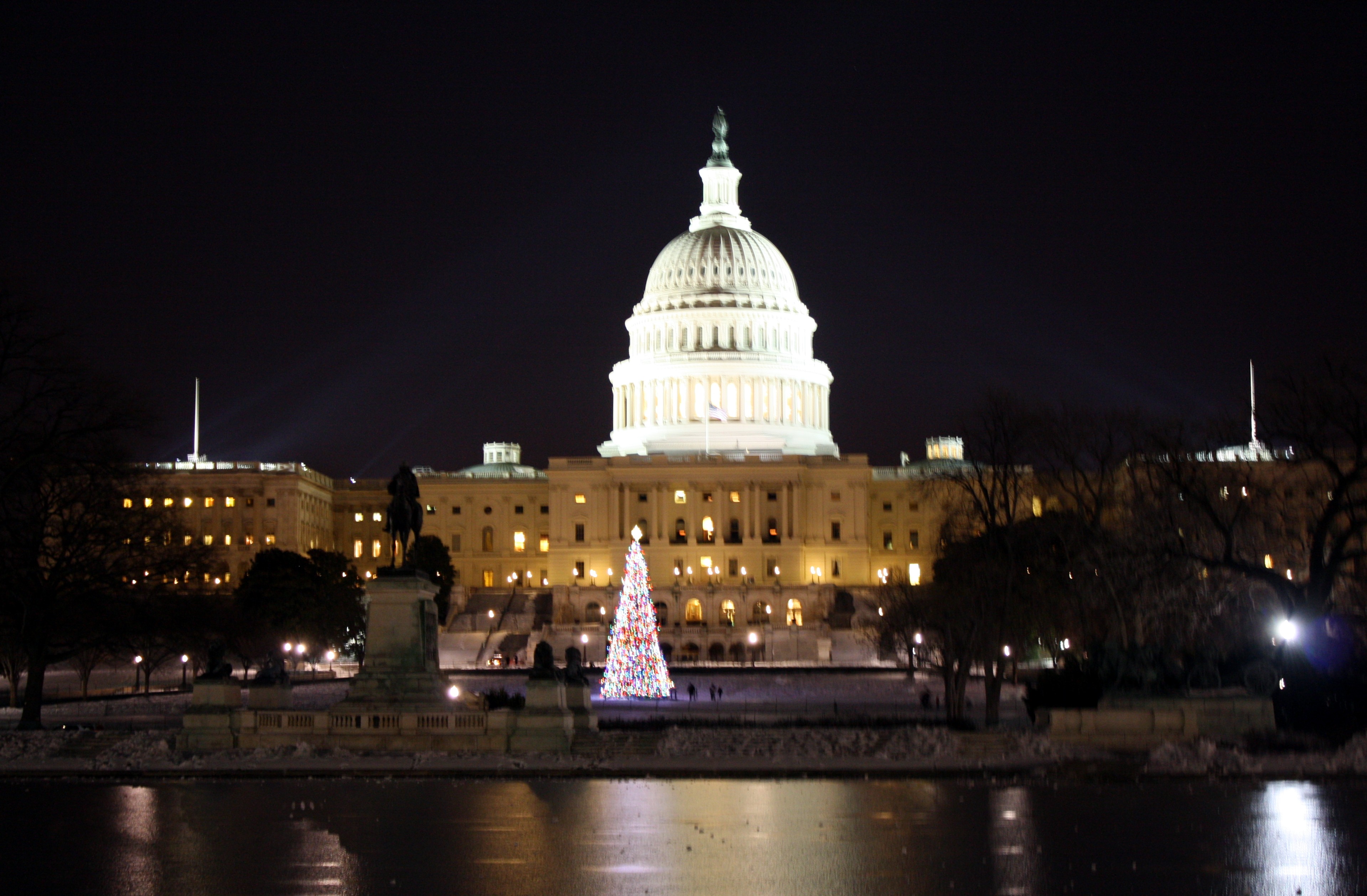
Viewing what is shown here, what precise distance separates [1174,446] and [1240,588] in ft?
18.0

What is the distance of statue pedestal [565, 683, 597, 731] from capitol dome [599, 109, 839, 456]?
350 feet

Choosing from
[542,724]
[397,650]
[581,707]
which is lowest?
[542,724]

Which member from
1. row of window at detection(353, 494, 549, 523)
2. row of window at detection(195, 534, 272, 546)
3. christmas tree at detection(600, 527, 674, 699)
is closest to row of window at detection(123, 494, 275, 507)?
row of window at detection(195, 534, 272, 546)

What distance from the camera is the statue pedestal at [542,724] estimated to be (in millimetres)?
43812

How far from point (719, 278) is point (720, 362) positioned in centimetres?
817

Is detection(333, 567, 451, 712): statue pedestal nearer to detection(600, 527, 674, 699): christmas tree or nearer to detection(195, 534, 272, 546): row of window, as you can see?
detection(600, 527, 674, 699): christmas tree

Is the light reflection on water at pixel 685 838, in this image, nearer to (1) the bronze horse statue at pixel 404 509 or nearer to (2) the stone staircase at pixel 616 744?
(2) the stone staircase at pixel 616 744

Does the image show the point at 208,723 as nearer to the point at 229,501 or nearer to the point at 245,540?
the point at 245,540

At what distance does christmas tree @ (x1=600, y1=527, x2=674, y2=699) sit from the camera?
238 feet

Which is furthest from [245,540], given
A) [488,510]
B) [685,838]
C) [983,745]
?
[685,838]

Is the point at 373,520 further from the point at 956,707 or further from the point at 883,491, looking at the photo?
the point at 956,707

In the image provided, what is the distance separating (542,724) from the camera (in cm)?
4409

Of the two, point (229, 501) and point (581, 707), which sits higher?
point (229, 501)

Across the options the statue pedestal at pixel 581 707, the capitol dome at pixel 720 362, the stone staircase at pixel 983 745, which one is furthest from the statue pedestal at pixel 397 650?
the capitol dome at pixel 720 362
